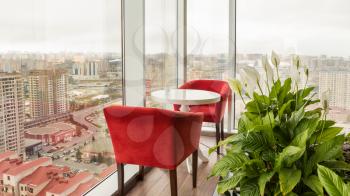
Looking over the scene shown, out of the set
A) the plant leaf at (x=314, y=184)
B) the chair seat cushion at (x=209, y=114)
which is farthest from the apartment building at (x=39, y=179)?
the chair seat cushion at (x=209, y=114)

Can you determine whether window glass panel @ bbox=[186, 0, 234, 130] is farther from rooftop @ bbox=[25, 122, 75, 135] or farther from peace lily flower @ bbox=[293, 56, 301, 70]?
peace lily flower @ bbox=[293, 56, 301, 70]

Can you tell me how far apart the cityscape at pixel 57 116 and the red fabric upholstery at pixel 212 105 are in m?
1.22

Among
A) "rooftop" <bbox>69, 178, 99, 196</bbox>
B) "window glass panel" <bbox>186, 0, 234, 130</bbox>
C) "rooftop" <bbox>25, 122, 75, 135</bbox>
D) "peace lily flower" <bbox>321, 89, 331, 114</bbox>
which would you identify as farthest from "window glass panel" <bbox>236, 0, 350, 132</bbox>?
"peace lily flower" <bbox>321, 89, 331, 114</bbox>

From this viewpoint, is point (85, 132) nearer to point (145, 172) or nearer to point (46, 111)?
point (46, 111)

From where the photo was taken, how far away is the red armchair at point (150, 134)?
2.47 meters

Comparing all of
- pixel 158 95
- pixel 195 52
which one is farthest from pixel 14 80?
pixel 195 52

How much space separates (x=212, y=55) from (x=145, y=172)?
217 centimetres

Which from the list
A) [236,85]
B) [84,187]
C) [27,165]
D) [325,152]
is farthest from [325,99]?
[84,187]

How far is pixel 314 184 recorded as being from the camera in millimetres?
1102

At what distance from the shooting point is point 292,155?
1115 mm

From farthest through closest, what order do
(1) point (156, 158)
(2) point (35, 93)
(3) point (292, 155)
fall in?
1. (1) point (156, 158)
2. (2) point (35, 93)
3. (3) point (292, 155)

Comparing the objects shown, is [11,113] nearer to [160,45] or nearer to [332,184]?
[332,184]

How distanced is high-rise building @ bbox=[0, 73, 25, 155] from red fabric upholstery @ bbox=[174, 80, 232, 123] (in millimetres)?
2345

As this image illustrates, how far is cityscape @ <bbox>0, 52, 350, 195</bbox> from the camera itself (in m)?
1.87
